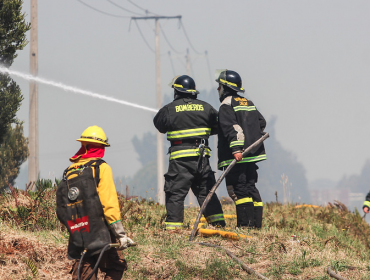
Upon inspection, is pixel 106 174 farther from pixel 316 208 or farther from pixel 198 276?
pixel 316 208

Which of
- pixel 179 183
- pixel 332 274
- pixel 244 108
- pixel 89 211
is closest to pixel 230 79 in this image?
pixel 244 108

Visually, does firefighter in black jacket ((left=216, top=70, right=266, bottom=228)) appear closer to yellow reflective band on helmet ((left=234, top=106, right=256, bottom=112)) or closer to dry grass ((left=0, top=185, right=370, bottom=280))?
yellow reflective band on helmet ((left=234, top=106, right=256, bottom=112))

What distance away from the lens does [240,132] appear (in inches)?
266

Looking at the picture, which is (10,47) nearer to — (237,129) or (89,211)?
(237,129)

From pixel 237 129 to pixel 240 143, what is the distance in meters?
0.21

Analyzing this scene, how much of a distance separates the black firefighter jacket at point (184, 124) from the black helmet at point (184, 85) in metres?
0.16

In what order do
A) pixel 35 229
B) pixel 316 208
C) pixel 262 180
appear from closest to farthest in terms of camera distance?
pixel 35 229, pixel 316 208, pixel 262 180

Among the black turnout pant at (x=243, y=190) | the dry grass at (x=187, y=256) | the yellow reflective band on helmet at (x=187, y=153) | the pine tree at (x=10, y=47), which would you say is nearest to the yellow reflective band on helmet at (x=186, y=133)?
the yellow reflective band on helmet at (x=187, y=153)

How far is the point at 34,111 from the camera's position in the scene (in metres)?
16.4

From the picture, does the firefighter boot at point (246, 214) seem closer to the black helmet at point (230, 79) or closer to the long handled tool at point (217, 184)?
the long handled tool at point (217, 184)

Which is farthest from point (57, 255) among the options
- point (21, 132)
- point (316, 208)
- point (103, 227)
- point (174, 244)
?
point (21, 132)

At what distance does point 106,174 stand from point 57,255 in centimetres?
200

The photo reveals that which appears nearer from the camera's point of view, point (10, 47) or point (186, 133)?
point (186, 133)

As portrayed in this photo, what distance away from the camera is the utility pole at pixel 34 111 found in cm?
1611
